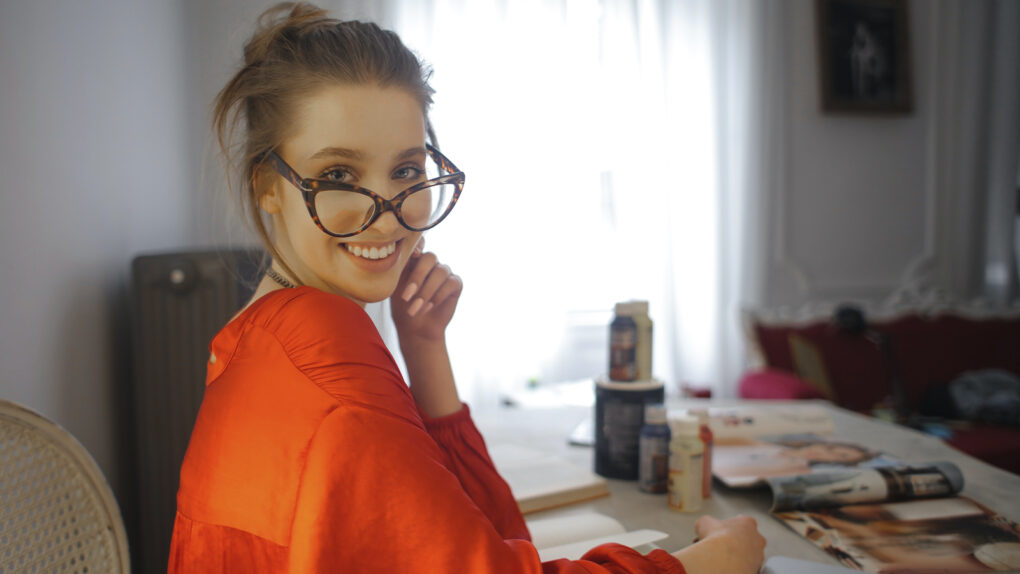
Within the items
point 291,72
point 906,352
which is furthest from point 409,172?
point 906,352

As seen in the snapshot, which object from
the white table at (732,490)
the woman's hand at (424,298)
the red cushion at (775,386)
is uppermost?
the woman's hand at (424,298)

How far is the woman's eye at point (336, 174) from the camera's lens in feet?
2.30

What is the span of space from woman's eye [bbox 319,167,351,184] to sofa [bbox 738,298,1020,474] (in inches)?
90.1

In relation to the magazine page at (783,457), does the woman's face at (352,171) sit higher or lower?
higher

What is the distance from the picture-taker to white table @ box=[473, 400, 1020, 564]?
910 mm

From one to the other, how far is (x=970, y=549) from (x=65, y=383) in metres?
1.60

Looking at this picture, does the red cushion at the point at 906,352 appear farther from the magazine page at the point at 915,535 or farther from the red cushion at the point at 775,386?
the magazine page at the point at 915,535

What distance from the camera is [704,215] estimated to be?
329 centimetres

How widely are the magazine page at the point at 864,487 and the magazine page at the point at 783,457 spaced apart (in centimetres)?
5

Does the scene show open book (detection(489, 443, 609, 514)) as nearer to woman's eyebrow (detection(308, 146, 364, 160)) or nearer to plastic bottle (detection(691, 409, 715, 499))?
plastic bottle (detection(691, 409, 715, 499))

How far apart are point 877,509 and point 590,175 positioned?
2.37 metres

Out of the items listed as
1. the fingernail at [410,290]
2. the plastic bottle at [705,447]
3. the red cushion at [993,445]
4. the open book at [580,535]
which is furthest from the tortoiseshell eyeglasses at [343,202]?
the red cushion at [993,445]

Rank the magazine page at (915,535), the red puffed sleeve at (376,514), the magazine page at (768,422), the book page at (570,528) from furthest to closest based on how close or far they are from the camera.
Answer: the magazine page at (768,422) → the book page at (570,528) → the magazine page at (915,535) → the red puffed sleeve at (376,514)

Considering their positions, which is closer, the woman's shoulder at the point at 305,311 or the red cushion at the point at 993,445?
the woman's shoulder at the point at 305,311
